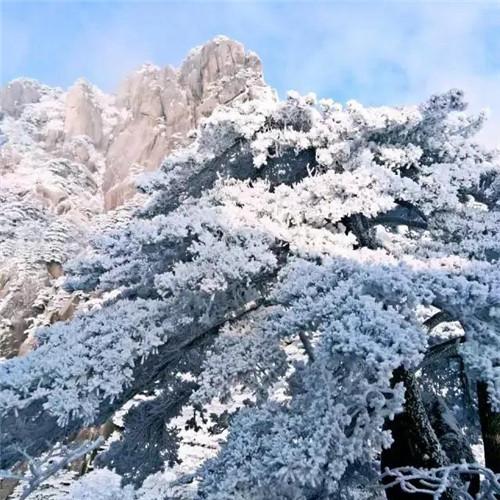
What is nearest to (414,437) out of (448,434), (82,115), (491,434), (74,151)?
(491,434)

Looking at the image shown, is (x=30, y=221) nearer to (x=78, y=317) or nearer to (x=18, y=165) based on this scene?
(x=18, y=165)

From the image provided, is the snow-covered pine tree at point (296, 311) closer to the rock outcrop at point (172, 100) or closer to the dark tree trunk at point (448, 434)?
the dark tree trunk at point (448, 434)

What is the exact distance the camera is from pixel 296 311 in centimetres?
297

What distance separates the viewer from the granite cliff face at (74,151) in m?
12.3

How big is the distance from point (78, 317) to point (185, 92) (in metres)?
17.5

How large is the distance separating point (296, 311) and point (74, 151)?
18.8 metres

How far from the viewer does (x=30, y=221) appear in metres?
14.5

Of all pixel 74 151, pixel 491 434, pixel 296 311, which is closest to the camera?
pixel 296 311

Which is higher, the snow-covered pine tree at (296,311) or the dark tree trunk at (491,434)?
the snow-covered pine tree at (296,311)

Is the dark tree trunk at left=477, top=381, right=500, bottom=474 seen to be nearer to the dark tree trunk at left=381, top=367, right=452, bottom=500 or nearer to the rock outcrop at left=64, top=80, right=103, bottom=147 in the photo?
the dark tree trunk at left=381, top=367, right=452, bottom=500

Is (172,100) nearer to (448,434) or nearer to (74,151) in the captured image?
(74,151)

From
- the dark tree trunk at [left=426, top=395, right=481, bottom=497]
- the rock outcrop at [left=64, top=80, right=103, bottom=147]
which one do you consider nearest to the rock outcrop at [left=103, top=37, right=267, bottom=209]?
the rock outcrop at [left=64, top=80, right=103, bottom=147]

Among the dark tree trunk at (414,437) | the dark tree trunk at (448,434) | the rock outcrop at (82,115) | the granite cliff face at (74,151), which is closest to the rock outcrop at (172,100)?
the granite cliff face at (74,151)

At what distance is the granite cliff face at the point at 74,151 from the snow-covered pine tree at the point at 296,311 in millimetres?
8266
